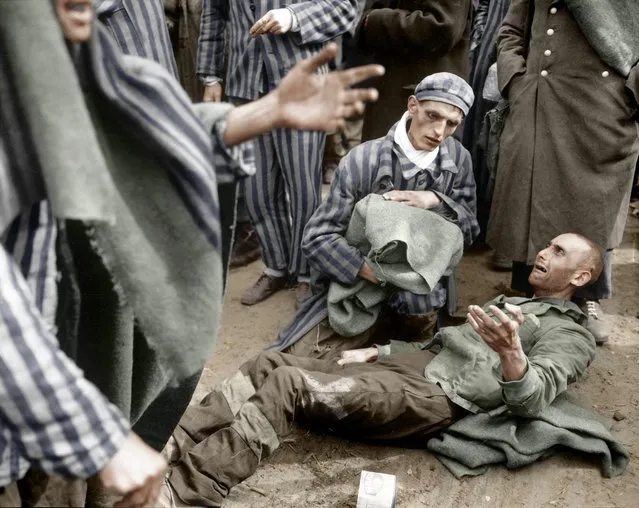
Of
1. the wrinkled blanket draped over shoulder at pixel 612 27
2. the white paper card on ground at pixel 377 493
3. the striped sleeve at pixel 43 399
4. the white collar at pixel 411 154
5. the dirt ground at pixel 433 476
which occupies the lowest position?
the dirt ground at pixel 433 476

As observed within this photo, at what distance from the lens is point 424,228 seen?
2928 mm

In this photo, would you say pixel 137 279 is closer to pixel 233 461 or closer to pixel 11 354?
pixel 11 354

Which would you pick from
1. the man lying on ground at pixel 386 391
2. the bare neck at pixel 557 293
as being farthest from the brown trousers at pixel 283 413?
the bare neck at pixel 557 293

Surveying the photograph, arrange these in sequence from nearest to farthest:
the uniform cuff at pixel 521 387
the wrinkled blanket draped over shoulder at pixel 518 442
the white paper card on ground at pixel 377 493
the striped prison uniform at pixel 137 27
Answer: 1. the white paper card on ground at pixel 377 493
2. the uniform cuff at pixel 521 387
3. the wrinkled blanket draped over shoulder at pixel 518 442
4. the striped prison uniform at pixel 137 27

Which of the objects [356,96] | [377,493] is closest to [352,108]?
[356,96]

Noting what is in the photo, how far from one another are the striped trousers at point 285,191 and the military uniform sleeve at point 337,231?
44 cm

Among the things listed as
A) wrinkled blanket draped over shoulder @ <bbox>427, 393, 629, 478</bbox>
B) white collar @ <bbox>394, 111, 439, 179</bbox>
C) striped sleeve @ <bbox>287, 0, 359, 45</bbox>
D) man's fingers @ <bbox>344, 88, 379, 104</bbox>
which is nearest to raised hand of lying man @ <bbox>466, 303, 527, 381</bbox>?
wrinkled blanket draped over shoulder @ <bbox>427, 393, 629, 478</bbox>

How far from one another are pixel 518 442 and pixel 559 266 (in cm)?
80

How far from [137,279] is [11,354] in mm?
206

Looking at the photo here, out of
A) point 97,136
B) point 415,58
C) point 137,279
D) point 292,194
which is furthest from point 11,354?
point 415,58

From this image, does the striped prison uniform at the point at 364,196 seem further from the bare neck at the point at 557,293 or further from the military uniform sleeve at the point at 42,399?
the military uniform sleeve at the point at 42,399

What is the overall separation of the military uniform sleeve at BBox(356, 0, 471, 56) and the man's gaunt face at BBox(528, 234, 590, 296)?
44.5 inches

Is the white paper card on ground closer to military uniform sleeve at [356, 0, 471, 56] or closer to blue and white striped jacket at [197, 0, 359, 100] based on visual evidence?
blue and white striped jacket at [197, 0, 359, 100]

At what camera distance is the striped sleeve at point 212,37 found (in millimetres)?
3548
